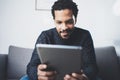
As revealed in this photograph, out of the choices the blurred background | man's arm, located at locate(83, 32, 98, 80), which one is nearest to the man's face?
man's arm, located at locate(83, 32, 98, 80)

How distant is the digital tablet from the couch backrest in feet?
2.53

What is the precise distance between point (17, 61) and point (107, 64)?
74 cm

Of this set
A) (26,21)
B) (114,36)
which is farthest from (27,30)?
(114,36)

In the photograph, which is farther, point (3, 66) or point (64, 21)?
point (3, 66)

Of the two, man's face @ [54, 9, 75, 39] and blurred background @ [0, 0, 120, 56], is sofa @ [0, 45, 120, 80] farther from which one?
man's face @ [54, 9, 75, 39]

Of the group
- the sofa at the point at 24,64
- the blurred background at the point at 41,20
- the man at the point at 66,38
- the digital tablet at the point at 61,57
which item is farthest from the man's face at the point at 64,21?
the blurred background at the point at 41,20

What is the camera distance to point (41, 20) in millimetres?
2158

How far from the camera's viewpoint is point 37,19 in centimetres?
216

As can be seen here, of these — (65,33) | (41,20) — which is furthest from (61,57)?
(41,20)

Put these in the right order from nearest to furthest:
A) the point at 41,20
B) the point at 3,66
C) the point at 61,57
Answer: the point at 61,57
the point at 3,66
the point at 41,20

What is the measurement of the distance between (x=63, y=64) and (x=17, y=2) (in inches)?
46.5

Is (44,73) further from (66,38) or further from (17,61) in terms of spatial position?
(17,61)

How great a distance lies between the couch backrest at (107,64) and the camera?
1.88m

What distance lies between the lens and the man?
1.28 meters
